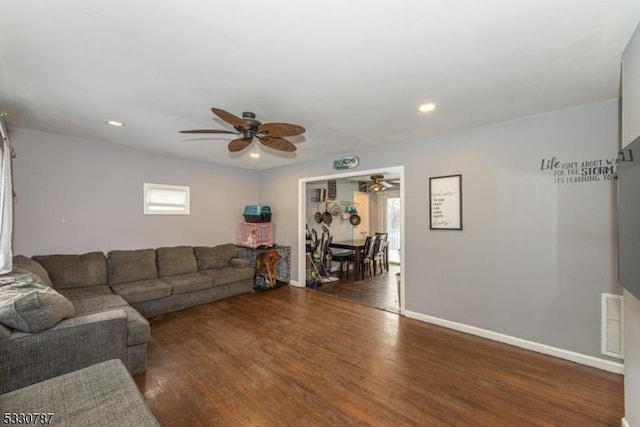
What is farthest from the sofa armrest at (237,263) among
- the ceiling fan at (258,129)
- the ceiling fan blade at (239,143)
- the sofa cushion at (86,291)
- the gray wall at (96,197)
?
the ceiling fan at (258,129)

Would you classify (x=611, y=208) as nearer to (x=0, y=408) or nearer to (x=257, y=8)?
(x=257, y=8)

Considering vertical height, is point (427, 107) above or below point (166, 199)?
above

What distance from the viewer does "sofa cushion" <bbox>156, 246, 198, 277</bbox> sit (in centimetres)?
436

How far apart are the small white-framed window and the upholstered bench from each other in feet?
11.4

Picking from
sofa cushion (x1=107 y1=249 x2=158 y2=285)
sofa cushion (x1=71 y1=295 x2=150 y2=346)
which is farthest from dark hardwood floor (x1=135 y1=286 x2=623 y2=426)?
sofa cushion (x1=107 y1=249 x2=158 y2=285)

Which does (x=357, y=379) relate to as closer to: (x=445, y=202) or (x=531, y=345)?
(x=531, y=345)

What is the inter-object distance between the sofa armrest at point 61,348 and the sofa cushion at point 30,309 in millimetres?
62

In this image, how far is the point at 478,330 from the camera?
10.5 ft

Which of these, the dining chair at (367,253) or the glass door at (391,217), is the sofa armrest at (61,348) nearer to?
the dining chair at (367,253)

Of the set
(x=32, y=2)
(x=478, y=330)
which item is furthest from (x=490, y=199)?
(x=32, y=2)

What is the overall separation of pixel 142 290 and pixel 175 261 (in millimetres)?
888

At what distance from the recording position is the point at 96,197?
4.01m

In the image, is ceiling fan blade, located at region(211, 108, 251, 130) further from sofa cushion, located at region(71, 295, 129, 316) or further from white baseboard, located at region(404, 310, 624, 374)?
white baseboard, located at region(404, 310, 624, 374)

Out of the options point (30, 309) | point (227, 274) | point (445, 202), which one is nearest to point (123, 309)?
point (30, 309)
